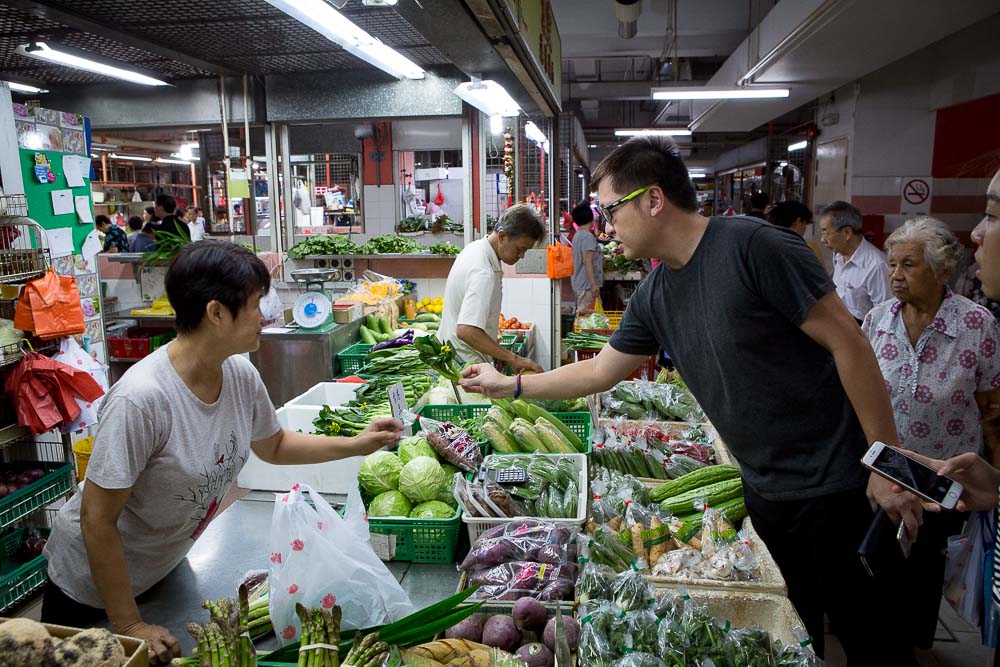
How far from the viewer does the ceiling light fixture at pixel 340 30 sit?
3330mm

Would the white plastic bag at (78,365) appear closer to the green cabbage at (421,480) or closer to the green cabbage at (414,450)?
the green cabbage at (414,450)

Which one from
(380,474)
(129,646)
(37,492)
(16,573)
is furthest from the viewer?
(37,492)

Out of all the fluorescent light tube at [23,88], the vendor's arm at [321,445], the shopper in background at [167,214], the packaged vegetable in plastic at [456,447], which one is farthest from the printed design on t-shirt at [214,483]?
the shopper in background at [167,214]

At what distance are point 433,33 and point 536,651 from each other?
2.72 metres

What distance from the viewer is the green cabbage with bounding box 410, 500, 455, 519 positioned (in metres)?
2.31

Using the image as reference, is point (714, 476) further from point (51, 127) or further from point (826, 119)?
point (826, 119)

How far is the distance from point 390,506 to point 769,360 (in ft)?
4.33

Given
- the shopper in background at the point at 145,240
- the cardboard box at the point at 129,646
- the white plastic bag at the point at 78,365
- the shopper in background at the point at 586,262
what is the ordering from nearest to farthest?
the cardboard box at the point at 129,646 < the white plastic bag at the point at 78,365 < the shopper in background at the point at 145,240 < the shopper in background at the point at 586,262

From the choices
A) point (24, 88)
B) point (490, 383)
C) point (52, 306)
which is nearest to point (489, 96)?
point (490, 383)

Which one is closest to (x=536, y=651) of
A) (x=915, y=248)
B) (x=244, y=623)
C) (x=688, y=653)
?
(x=688, y=653)

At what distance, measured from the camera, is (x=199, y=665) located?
4.88ft

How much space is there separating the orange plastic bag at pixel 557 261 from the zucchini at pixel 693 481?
4.11 m

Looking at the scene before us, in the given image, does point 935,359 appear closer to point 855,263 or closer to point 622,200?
point 622,200

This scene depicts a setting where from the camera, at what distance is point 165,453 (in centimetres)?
179
